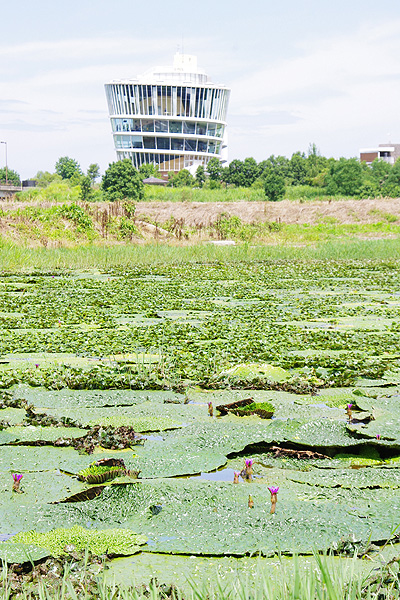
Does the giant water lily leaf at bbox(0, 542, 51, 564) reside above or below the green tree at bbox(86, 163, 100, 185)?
below

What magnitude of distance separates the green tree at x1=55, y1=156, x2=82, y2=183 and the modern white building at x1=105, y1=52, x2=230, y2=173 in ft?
18.7

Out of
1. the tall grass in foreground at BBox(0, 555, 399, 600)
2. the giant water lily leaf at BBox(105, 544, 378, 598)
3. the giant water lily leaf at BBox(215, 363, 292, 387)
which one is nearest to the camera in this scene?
the tall grass in foreground at BBox(0, 555, 399, 600)

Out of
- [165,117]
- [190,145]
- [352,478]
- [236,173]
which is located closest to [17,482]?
[352,478]

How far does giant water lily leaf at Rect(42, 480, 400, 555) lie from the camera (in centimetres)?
257

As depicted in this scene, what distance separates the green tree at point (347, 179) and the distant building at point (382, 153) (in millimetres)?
50265

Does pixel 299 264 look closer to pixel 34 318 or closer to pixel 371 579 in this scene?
pixel 34 318

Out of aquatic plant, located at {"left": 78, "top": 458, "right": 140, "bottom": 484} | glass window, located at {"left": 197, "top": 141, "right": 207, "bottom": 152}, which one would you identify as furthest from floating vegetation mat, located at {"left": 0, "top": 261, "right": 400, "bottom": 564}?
glass window, located at {"left": 197, "top": 141, "right": 207, "bottom": 152}

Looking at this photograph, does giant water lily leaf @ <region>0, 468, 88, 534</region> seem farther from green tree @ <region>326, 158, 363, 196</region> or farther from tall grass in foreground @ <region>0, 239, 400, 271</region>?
green tree @ <region>326, 158, 363, 196</region>

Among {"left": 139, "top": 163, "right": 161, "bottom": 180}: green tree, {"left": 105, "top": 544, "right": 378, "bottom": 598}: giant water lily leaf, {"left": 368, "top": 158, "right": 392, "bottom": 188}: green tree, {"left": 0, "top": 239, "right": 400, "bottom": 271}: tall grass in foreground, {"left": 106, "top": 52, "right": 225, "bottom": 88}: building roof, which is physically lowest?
{"left": 105, "top": 544, "right": 378, "bottom": 598}: giant water lily leaf

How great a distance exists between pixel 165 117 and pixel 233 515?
3273 inches

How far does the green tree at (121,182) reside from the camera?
4575cm

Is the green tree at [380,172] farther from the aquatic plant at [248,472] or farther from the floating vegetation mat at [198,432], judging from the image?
the aquatic plant at [248,472]

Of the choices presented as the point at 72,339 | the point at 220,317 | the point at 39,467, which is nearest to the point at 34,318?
the point at 72,339

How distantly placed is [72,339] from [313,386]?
2.77 metres
